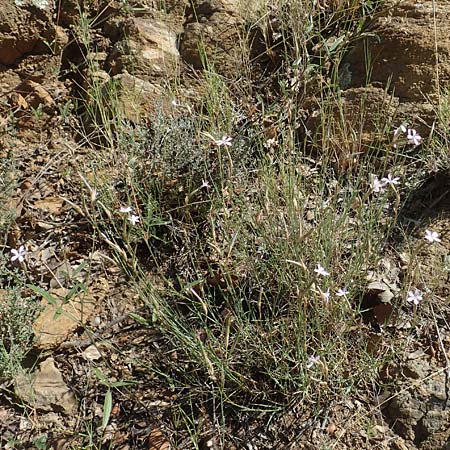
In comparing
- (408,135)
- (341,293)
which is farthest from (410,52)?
(341,293)

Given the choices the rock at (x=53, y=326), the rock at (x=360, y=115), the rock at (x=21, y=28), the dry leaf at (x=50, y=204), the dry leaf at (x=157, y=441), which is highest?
the rock at (x=21, y=28)

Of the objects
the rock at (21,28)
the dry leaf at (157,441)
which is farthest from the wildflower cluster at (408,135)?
the rock at (21,28)

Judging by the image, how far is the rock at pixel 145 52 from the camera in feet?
9.04

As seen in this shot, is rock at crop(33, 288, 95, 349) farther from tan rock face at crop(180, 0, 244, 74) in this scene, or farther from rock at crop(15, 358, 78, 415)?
tan rock face at crop(180, 0, 244, 74)

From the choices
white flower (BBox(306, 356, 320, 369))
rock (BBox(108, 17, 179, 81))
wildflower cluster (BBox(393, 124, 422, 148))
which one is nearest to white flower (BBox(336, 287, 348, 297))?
white flower (BBox(306, 356, 320, 369))

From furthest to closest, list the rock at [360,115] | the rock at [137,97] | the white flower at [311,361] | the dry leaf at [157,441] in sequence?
the rock at [137,97] < the rock at [360,115] < the dry leaf at [157,441] < the white flower at [311,361]

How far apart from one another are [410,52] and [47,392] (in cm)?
201

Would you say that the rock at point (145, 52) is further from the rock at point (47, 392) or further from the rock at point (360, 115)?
the rock at point (47, 392)

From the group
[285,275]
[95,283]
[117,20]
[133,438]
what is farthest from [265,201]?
[117,20]

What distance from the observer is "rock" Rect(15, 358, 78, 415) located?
193 centimetres

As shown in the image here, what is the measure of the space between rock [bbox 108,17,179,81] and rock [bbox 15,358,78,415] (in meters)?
1.46

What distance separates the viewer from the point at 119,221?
229 centimetres

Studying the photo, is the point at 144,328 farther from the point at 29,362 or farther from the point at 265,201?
the point at 265,201

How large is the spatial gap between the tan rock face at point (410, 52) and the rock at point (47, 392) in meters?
1.77
